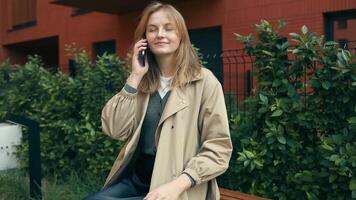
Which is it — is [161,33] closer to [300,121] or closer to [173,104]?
[173,104]

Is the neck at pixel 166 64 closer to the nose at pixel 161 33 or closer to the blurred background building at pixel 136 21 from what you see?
the nose at pixel 161 33

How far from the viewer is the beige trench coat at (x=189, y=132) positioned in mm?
2271

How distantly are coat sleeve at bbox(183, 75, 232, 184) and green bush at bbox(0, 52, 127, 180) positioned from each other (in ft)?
9.58

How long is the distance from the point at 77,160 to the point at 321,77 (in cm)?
351

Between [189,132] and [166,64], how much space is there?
40 cm

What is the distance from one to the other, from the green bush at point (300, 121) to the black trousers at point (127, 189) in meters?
1.21

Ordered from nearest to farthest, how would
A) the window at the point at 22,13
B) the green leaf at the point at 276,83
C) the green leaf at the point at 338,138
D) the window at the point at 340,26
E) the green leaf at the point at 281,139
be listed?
the green leaf at the point at 338,138, the green leaf at the point at 281,139, the green leaf at the point at 276,83, the window at the point at 340,26, the window at the point at 22,13

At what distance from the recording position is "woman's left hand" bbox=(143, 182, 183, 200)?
2.14 meters

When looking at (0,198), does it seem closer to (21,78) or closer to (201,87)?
(21,78)

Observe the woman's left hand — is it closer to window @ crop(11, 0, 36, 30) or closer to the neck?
the neck

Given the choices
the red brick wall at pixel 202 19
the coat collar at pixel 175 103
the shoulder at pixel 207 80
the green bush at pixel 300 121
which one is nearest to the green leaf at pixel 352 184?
the green bush at pixel 300 121

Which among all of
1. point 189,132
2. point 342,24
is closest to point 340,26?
point 342,24

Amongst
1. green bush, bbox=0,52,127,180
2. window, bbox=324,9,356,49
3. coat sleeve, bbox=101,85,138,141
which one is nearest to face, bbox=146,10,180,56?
coat sleeve, bbox=101,85,138,141

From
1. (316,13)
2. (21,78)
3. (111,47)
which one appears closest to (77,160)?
(21,78)
